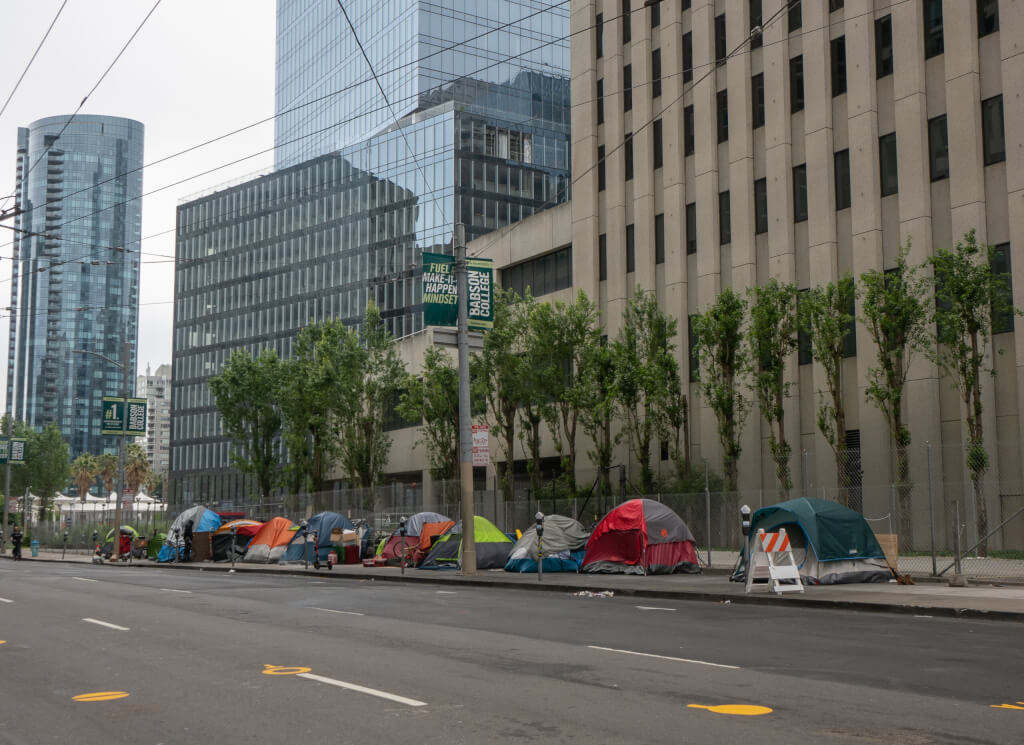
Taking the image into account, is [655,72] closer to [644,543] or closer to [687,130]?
[687,130]

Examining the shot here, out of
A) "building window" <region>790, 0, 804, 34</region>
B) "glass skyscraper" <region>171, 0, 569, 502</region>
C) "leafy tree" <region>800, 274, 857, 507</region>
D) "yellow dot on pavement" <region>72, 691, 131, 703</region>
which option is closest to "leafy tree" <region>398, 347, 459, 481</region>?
"leafy tree" <region>800, 274, 857, 507</region>

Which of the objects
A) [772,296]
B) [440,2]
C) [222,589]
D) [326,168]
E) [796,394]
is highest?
[440,2]

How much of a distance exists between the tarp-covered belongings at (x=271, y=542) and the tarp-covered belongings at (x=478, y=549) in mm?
9090

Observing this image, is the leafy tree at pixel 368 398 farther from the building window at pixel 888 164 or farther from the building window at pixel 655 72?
the building window at pixel 888 164

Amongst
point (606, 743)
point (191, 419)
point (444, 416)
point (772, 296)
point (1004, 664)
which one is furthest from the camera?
point (191, 419)

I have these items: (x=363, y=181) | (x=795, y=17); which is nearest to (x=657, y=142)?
(x=795, y=17)

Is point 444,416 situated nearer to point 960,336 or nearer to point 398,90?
point 960,336

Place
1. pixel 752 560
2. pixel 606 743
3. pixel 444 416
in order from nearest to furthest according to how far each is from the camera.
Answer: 1. pixel 606 743
2. pixel 752 560
3. pixel 444 416

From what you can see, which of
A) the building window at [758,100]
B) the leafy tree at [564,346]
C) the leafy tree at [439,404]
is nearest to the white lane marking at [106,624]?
the leafy tree at [564,346]

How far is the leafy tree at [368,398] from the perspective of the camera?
2002 inches

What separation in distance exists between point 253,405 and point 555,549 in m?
37.3

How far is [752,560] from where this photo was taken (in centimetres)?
1977

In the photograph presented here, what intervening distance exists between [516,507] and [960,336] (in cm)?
1616

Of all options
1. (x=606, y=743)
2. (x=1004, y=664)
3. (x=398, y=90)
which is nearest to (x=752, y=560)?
(x=1004, y=664)
